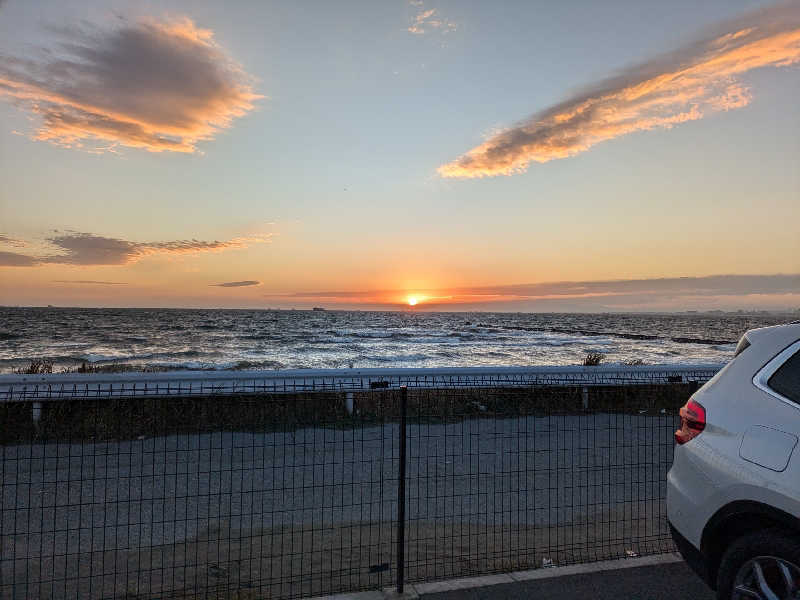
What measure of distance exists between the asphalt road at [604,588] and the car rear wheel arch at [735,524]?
81cm

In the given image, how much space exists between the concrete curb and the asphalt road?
2.3 inches

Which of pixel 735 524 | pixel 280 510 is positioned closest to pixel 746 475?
pixel 735 524

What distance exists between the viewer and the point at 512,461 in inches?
327

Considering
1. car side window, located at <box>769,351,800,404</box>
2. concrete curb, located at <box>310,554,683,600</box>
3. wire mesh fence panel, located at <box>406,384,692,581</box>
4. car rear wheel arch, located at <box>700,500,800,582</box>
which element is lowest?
wire mesh fence panel, located at <box>406,384,692,581</box>

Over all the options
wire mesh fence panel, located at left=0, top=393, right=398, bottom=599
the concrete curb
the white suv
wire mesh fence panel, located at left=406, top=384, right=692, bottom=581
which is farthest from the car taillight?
wire mesh fence panel, located at left=0, top=393, right=398, bottom=599

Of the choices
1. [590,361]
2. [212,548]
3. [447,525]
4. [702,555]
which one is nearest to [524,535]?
[447,525]

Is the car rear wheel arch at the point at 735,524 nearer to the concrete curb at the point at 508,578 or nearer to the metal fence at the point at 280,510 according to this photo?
the concrete curb at the point at 508,578

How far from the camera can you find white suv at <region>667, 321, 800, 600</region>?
2.90m

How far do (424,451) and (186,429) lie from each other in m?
3.99

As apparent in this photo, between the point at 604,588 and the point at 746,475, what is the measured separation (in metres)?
1.55

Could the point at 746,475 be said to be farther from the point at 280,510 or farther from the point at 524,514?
the point at 280,510

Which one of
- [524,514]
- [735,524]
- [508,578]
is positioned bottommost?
[524,514]

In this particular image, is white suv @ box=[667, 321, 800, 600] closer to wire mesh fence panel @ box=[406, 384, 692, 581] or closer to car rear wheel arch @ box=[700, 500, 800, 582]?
car rear wheel arch @ box=[700, 500, 800, 582]

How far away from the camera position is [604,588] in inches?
160
